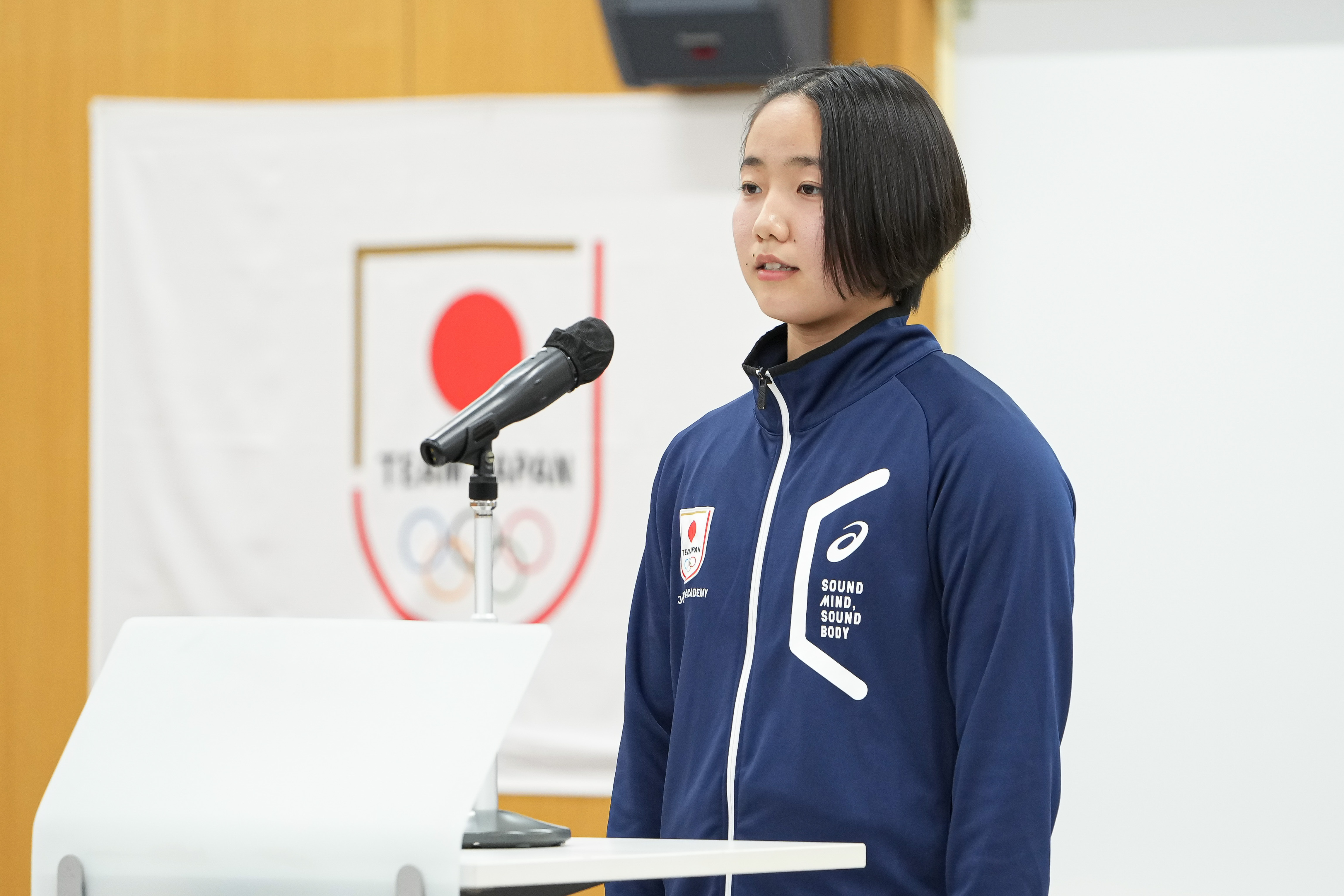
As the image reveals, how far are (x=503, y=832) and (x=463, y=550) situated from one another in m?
1.90

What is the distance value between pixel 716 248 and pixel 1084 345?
2.44 feet

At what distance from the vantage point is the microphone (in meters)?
0.98

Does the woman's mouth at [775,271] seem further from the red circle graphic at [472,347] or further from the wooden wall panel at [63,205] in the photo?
the wooden wall panel at [63,205]

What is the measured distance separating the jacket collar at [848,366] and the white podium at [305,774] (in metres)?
0.51

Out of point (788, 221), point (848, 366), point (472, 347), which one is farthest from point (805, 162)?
point (472, 347)

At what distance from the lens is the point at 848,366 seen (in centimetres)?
129

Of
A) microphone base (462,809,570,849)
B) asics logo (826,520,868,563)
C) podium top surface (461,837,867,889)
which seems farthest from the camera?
asics logo (826,520,868,563)

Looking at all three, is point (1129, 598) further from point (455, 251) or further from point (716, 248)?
point (455, 251)

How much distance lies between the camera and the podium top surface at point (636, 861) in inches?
29.8

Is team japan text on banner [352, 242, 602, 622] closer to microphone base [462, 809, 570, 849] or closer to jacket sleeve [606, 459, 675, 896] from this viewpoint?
jacket sleeve [606, 459, 675, 896]

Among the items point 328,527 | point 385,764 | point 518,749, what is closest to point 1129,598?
point 518,749

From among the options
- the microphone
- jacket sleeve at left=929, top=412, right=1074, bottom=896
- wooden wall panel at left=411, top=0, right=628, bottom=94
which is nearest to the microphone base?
the microphone

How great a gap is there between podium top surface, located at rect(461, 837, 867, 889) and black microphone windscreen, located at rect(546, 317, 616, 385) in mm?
402

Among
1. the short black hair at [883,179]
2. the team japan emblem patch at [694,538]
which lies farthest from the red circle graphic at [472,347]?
the short black hair at [883,179]
